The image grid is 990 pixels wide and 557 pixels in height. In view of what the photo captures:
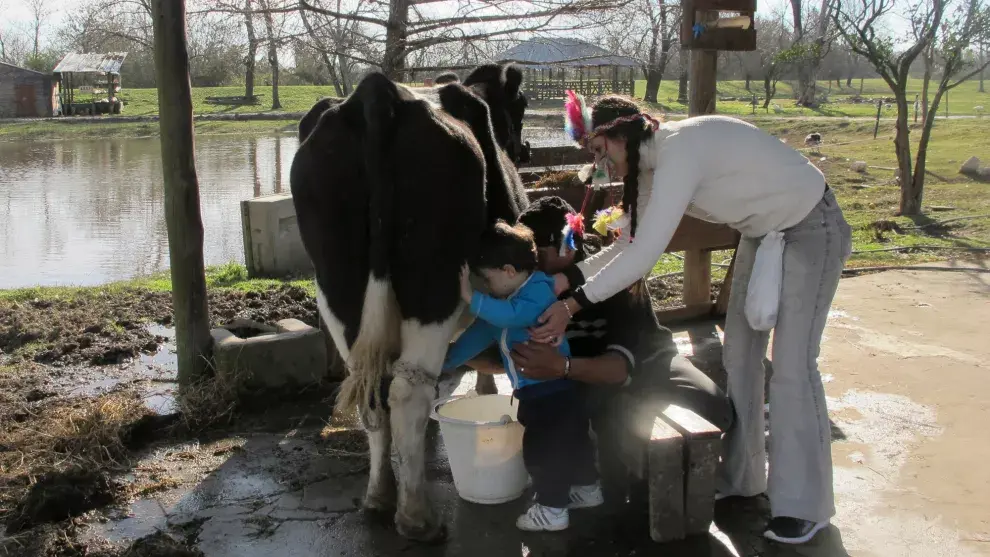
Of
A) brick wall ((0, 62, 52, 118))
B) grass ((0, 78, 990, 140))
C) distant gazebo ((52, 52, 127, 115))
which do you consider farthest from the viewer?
brick wall ((0, 62, 52, 118))

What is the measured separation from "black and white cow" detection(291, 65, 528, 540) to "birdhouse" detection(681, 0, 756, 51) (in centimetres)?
331

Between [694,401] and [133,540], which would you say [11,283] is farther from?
[694,401]

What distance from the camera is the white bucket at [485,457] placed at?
149 inches

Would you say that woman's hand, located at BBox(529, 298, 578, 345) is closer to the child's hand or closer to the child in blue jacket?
the child in blue jacket

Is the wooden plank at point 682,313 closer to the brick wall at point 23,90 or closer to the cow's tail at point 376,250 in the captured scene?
the cow's tail at point 376,250

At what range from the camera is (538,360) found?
11.6 ft

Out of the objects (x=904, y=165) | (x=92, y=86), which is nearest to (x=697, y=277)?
(x=904, y=165)

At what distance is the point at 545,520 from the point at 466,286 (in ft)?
3.41

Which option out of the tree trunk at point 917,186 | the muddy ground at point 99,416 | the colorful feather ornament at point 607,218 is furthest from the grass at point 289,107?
the colorful feather ornament at point 607,218

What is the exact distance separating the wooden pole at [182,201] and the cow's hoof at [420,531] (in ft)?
7.47

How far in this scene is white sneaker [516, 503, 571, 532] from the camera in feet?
11.9

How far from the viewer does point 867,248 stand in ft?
32.0

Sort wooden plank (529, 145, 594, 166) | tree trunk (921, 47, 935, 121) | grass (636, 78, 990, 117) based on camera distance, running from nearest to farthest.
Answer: wooden plank (529, 145, 594, 166) < tree trunk (921, 47, 935, 121) < grass (636, 78, 990, 117)

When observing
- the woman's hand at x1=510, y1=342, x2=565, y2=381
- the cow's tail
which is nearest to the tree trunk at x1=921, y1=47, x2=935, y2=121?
the woman's hand at x1=510, y1=342, x2=565, y2=381
